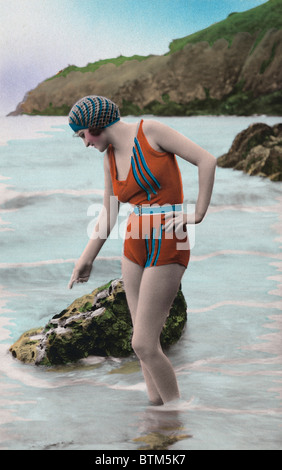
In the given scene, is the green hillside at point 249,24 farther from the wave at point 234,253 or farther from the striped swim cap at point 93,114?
the striped swim cap at point 93,114

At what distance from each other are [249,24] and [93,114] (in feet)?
48.2

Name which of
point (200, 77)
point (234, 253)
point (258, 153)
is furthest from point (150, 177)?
point (200, 77)

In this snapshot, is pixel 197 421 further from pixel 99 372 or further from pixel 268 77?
pixel 268 77

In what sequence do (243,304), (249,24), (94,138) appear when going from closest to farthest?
(94,138) → (243,304) → (249,24)

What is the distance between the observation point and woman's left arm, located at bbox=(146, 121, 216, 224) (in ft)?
11.9

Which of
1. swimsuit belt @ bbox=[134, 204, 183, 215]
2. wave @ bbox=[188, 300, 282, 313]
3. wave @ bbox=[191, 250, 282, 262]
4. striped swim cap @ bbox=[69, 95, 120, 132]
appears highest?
striped swim cap @ bbox=[69, 95, 120, 132]

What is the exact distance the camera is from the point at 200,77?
17.3 m

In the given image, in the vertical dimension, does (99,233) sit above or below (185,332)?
above

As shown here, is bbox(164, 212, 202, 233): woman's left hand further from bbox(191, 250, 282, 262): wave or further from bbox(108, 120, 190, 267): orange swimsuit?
bbox(191, 250, 282, 262): wave

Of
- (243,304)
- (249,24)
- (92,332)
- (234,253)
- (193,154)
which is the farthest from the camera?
(249,24)

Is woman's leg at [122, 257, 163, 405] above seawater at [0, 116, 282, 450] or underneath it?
above

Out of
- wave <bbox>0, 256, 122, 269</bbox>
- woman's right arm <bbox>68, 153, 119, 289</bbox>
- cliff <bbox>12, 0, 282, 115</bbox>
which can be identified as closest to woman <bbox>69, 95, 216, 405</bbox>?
woman's right arm <bbox>68, 153, 119, 289</bbox>

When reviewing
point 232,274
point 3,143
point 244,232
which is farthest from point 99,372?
point 3,143

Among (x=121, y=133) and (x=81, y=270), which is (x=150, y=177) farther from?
(x=81, y=270)
